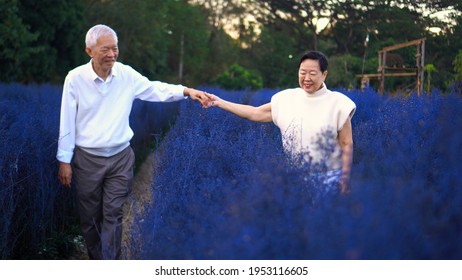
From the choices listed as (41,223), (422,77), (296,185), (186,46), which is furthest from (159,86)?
(186,46)

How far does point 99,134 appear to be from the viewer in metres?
4.00

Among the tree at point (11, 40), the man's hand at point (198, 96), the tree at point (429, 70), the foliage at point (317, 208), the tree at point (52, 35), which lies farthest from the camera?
the tree at point (52, 35)

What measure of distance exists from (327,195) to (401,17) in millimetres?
5326

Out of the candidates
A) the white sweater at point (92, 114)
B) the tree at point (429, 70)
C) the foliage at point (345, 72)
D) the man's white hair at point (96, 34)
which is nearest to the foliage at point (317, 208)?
the white sweater at point (92, 114)

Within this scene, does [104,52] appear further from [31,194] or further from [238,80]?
[238,80]

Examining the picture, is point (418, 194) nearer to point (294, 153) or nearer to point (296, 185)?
point (296, 185)

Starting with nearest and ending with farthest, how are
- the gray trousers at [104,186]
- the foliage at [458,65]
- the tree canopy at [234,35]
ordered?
1. the gray trousers at [104,186]
2. the foliage at [458,65]
3. the tree canopy at [234,35]

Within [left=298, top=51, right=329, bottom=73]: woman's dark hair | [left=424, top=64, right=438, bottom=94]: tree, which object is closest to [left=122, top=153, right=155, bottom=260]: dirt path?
[left=298, top=51, right=329, bottom=73]: woman's dark hair

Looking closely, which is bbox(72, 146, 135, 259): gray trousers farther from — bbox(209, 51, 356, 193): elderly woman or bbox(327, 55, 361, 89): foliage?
bbox(327, 55, 361, 89): foliage

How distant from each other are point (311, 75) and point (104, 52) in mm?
1414

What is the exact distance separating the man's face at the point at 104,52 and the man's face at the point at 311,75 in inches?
50.8

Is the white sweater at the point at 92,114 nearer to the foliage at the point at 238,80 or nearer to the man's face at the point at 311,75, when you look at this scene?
the man's face at the point at 311,75

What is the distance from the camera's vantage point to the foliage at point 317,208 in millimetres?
1706

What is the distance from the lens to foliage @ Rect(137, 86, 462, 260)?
1706mm
